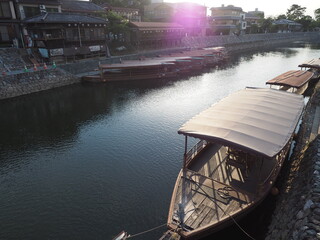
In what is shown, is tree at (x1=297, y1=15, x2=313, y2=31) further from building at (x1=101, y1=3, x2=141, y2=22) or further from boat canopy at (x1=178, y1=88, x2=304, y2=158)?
boat canopy at (x1=178, y1=88, x2=304, y2=158)

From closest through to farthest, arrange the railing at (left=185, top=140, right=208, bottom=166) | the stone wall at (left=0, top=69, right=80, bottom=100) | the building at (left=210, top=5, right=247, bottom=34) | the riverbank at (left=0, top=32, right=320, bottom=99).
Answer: the railing at (left=185, top=140, right=208, bottom=166)
the stone wall at (left=0, top=69, right=80, bottom=100)
the riverbank at (left=0, top=32, right=320, bottom=99)
the building at (left=210, top=5, right=247, bottom=34)

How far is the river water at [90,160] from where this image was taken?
13.1 meters

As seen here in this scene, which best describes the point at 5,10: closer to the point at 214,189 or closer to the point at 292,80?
the point at 214,189

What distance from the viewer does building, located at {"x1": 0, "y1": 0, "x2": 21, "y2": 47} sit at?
41969 millimetres

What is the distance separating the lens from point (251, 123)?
12.8m

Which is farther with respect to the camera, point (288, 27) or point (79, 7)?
point (288, 27)

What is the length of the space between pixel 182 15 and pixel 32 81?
6222 centimetres

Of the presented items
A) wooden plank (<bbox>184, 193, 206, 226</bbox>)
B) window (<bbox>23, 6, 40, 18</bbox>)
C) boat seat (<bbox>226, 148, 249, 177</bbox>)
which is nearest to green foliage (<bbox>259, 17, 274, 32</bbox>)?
window (<bbox>23, 6, 40, 18</bbox>)

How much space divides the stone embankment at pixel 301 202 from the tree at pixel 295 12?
525ft

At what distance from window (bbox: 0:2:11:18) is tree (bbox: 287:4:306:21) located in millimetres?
154355

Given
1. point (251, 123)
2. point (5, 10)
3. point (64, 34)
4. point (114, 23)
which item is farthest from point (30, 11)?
point (251, 123)

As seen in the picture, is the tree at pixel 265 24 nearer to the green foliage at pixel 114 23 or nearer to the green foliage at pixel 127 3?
the green foliage at pixel 127 3

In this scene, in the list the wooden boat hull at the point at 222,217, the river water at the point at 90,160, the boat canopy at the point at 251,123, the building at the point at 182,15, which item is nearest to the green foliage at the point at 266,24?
the building at the point at 182,15

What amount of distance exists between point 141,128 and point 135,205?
1149 cm
